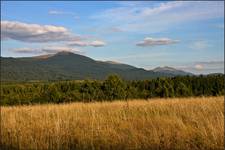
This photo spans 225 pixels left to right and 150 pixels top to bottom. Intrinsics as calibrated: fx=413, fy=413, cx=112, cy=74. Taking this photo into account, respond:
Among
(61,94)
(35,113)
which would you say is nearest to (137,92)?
(61,94)

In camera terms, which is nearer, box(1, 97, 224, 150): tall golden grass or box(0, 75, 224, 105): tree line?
box(1, 97, 224, 150): tall golden grass

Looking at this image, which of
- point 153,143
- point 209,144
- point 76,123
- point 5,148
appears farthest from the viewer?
point 76,123

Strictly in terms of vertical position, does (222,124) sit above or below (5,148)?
above

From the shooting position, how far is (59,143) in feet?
25.8

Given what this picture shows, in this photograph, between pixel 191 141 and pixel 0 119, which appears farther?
pixel 0 119

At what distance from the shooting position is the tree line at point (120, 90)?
123ft

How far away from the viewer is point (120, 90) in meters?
37.3

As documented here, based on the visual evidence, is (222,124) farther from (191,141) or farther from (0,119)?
(0,119)

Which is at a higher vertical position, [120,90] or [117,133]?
[117,133]

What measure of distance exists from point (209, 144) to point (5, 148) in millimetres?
4096

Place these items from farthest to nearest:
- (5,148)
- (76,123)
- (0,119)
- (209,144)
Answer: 1. (0,119)
2. (76,123)
3. (5,148)
4. (209,144)

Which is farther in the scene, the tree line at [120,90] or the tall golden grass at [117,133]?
the tree line at [120,90]

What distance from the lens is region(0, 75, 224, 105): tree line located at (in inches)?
1479

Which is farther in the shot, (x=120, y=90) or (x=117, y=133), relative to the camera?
(x=120, y=90)
